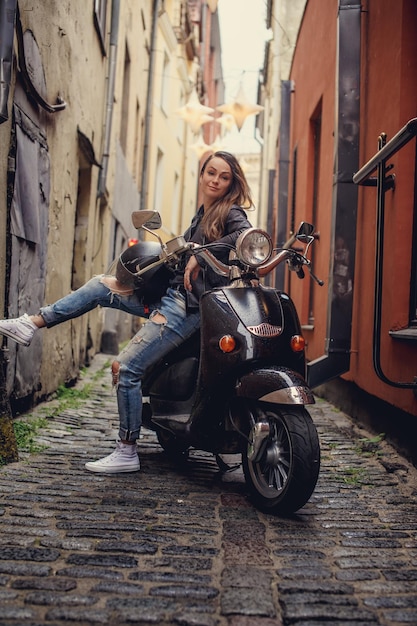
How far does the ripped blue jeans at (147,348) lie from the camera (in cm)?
383

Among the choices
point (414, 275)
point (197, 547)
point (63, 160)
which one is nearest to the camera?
point (197, 547)

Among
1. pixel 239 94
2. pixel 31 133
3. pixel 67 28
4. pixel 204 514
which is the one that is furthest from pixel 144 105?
pixel 204 514

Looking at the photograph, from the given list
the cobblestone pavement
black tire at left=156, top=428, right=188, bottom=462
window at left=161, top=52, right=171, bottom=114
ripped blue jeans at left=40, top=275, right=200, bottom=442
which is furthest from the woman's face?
window at left=161, top=52, right=171, bottom=114

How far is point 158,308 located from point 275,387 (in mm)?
1037

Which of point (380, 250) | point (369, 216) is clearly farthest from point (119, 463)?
point (369, 216)

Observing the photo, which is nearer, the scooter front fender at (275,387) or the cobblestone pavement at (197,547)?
the cobblestone pavement at (197,547)

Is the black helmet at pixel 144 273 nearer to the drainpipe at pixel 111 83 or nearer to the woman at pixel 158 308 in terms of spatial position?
the woman at pixel 158 308

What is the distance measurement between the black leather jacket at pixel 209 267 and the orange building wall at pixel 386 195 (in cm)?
114

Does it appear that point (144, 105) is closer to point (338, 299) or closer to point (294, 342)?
point (338, 299)

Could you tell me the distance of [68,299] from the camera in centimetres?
389

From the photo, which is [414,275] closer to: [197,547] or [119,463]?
[119,463]

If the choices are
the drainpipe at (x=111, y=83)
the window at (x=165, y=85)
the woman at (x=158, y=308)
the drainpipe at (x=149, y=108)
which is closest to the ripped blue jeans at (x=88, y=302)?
the woman at (x=158, y=308)

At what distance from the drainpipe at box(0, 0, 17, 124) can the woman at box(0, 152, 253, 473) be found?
110cm

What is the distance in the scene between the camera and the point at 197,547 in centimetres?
271
